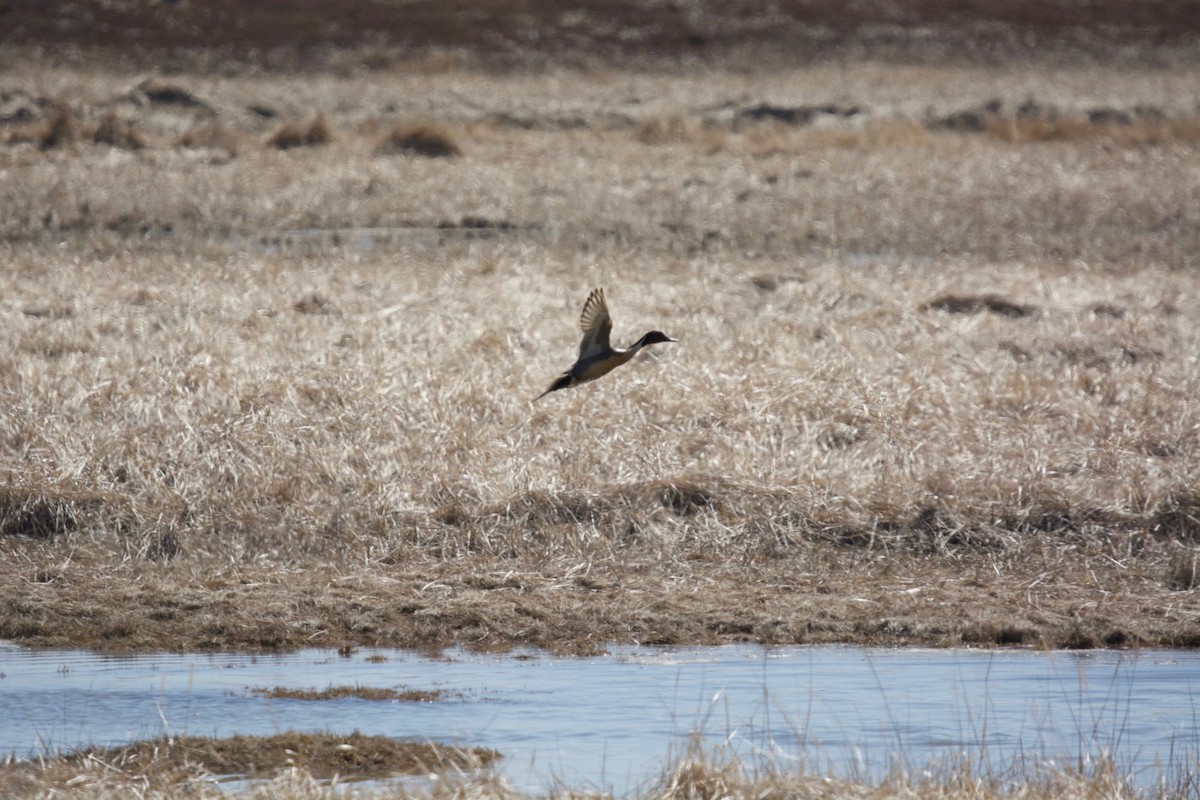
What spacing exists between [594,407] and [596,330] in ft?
7.89

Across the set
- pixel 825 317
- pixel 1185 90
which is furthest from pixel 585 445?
pixel 1185 90

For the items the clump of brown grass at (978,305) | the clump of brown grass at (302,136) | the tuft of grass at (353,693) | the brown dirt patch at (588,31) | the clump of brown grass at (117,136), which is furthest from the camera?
the brown dirt patch at (588,31)

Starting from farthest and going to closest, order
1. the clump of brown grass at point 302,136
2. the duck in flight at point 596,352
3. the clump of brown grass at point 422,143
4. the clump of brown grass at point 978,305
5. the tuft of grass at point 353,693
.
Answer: the clump of brown grass at point 302,136, the clump of brown grass at point 422,143, the clump of brown grass at point 978,305, the duck in flight at point 596,352, the tuft of grass at point 353,693

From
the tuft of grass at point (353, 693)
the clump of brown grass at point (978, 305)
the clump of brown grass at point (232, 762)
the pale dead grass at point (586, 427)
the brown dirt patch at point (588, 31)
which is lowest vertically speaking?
the tuft of grass at point (353, 693)

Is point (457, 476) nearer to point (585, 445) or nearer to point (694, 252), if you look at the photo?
point (585, 445)

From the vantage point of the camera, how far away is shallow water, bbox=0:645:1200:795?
248 inches

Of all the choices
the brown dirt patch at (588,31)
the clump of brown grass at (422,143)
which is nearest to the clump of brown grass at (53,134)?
the clump of brown grass at (422,143)

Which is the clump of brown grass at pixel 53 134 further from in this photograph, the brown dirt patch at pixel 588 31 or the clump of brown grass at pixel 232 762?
the brown dirt patch at pixel 588 31

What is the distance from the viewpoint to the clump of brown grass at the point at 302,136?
2631 cm

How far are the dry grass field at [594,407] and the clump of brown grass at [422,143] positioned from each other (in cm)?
99

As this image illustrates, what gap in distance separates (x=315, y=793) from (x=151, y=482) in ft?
14.9

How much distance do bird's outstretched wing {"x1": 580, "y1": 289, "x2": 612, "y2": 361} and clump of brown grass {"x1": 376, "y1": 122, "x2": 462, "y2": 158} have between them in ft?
55.0

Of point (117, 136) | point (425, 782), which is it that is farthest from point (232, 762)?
point (117, 136)

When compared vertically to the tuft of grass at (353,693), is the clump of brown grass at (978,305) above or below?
above
